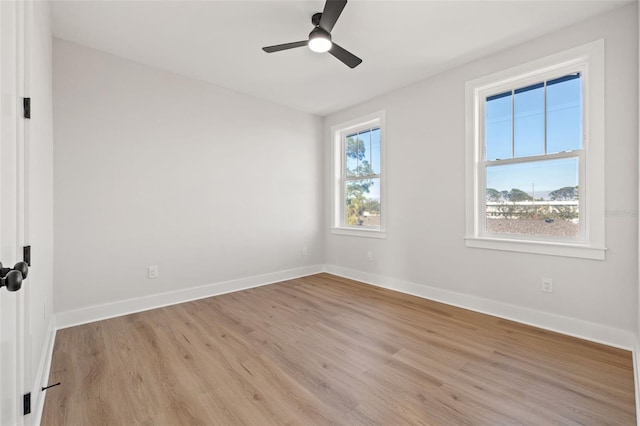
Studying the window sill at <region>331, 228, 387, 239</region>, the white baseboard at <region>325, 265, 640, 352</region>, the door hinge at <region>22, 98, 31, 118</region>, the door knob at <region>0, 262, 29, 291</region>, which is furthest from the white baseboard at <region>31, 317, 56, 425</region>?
the window sill at <region>331, 228, 387, 239</region>

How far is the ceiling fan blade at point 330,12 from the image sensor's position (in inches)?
75.8

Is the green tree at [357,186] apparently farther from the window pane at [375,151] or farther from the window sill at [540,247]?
the window sill at [540,247]

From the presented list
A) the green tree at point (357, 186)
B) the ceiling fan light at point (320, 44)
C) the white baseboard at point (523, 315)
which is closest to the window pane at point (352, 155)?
the green tree at point (357, 186)

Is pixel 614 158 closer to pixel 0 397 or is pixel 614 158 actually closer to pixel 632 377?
pixel 632 377

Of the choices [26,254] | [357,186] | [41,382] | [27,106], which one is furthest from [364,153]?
[41,382]

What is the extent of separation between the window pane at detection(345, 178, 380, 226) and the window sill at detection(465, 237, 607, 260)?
1.42 m

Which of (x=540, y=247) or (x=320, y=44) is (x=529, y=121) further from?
(x=320, y=44)

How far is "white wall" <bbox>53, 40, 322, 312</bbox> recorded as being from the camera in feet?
9.10

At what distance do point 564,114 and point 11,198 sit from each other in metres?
3.76

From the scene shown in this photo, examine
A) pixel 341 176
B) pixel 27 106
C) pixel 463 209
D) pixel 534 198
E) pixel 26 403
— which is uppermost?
pixel 341 176

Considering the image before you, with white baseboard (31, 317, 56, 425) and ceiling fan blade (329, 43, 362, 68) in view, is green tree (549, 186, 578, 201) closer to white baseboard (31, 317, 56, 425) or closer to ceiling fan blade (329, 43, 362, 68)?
ceiling fan blade (329, 43, 362, 68)

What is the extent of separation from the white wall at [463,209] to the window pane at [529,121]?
1.04 feet

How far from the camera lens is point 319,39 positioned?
7.57 ft

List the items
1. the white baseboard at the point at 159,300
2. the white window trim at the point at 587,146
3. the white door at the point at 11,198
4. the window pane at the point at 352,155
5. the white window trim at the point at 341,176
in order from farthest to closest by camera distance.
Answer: the window pane at the point at 352,155 → the white window trim at the point at 341,176 → the white baseboard at the point at 159,300 → the white window trim at the point at 587,146 → the white door at the point at 11,198
